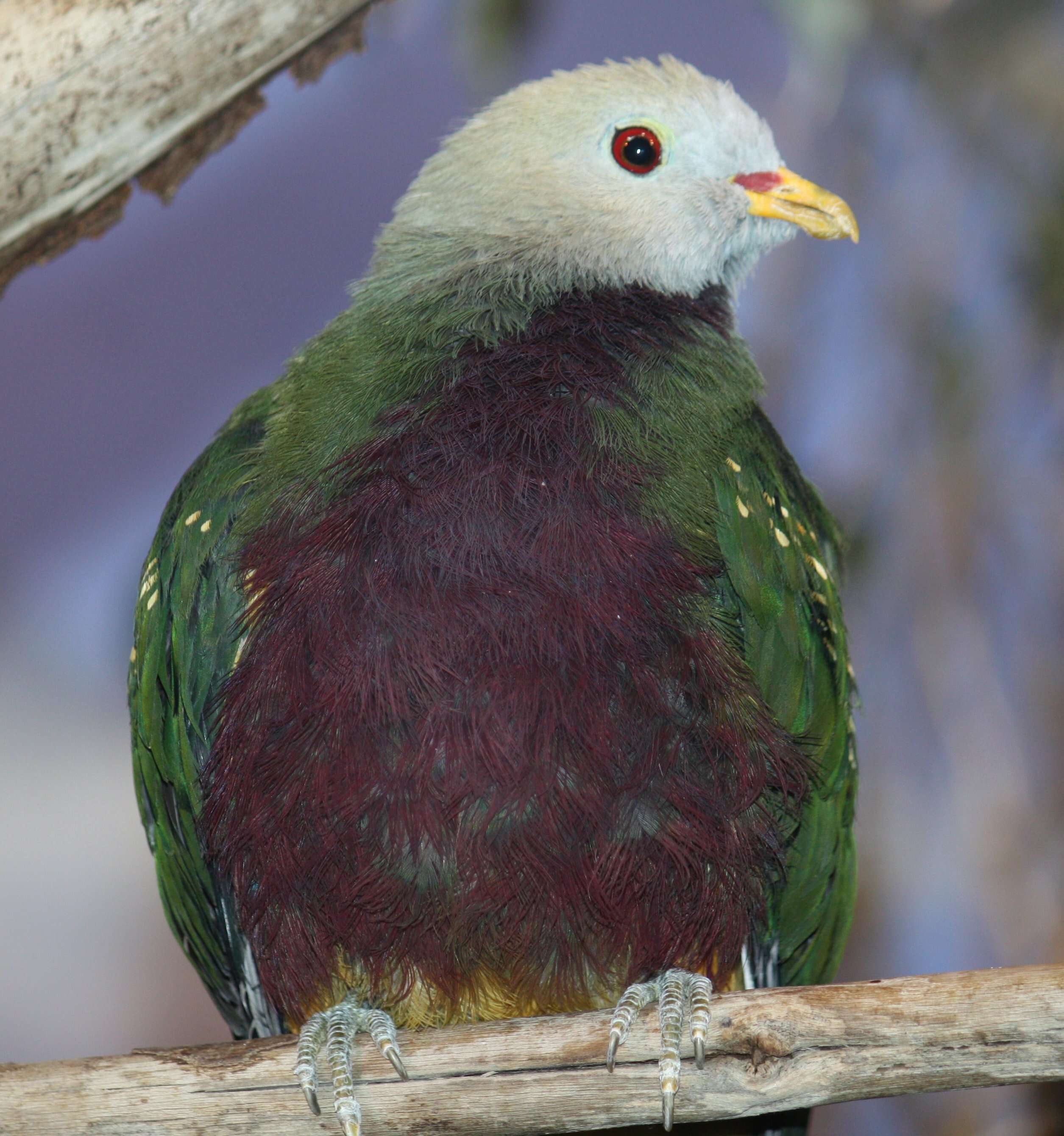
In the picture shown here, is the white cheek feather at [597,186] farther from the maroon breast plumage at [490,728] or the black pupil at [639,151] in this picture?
the maroon breast plumage at [490,728]

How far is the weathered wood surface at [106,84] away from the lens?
2.42 meters

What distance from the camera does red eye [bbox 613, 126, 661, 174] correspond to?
2.57 m

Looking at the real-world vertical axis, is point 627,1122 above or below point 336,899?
below

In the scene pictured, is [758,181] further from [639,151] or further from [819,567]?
[819,567]

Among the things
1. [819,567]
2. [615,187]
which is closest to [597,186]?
[615,187]

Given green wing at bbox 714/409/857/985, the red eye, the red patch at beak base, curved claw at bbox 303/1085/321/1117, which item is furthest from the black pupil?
curved claw at bbox 303/1085/321/1117

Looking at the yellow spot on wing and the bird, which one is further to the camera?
the yellow spot on wing

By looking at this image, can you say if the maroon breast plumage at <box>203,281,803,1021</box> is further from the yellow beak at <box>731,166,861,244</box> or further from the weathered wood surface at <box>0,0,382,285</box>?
the weathered wood surface at <box>0,0,382,285</box>

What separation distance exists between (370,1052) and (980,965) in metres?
2.73

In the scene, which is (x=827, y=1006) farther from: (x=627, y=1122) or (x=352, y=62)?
(x=352, y=62)

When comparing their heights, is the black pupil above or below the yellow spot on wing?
above

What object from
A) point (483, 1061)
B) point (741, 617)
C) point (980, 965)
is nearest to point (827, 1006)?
point (483, 1061)

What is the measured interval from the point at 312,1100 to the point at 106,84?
6.05ft

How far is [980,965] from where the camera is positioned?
4129 mm
